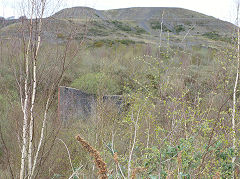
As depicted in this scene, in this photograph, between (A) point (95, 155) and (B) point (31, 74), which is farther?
(B) point (31, 74)

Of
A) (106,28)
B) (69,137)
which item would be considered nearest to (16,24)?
(69,137)

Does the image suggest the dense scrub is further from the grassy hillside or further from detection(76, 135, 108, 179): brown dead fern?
detection(76, 135, 108, 179): brown dead fern

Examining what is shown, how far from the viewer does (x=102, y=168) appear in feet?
4.44

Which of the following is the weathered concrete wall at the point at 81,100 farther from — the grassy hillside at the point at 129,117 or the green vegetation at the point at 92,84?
the grassy hillside at the point at 129,117

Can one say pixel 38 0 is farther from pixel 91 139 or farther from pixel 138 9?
pixel 138 9

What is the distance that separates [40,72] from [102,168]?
3.22m

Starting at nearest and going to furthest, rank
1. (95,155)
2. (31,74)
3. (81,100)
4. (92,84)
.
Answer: (95,155) < (31,74) < (81,100) < (92,84)

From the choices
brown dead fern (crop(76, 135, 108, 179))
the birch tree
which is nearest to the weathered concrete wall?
the birch tree

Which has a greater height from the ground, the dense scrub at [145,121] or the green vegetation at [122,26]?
the green vegetation at [122,26]

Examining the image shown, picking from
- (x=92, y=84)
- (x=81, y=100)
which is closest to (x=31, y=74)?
(x=81, y=100)

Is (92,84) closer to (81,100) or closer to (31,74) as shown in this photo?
(81,100)

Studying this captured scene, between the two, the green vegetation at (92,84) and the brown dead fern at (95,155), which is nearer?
the brown dead fern at (95,155)

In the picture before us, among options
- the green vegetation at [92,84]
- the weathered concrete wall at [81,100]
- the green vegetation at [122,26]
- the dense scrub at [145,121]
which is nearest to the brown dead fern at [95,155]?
the dense scrub at [145,121]

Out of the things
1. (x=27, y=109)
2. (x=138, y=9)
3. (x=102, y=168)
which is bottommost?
(x=27, y=109)
